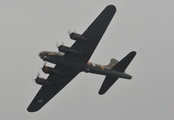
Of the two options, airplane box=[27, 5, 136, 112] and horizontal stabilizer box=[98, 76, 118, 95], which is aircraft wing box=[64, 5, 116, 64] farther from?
horizontal stabilizer box=[98, 76, 118, 95]

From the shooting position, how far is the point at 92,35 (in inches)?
1314

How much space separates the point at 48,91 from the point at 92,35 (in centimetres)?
969

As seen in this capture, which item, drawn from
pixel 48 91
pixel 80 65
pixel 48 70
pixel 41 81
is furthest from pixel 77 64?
pixel 48 91

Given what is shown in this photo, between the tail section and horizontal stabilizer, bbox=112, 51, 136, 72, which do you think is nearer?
horizontal stabilizer, bbox=112, 51, 136, 72

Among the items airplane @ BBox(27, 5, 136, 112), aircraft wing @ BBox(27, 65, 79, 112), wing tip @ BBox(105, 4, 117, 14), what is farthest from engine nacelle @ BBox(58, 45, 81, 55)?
wing tip @ BBox(105, 4, 117, 14)

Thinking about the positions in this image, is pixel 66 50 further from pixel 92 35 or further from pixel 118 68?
pixel 118 68

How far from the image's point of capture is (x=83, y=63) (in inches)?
1391

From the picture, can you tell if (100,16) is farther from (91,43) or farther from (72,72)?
(72,72)

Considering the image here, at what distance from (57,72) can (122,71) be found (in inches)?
262

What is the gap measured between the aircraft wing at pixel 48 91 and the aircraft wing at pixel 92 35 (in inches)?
167

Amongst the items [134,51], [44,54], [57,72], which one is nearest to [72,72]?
[57,72]

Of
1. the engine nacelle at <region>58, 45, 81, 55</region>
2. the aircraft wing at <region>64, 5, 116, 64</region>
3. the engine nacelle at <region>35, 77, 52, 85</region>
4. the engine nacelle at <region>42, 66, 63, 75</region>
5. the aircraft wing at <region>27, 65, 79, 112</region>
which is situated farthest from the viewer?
the aircraft wing at <region>27, 65, 79, 112</region>

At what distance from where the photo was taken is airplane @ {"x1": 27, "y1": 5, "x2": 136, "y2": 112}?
32.9 metres

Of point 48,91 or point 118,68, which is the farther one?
point 48,91
